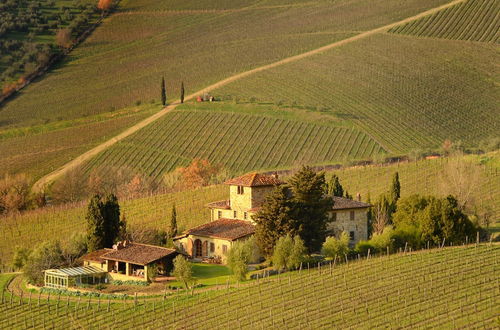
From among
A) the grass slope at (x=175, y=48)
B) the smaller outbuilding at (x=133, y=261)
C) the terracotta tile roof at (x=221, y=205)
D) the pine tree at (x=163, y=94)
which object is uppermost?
the grass slope at (x=175, y=48)

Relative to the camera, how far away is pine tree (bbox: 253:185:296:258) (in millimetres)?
65438

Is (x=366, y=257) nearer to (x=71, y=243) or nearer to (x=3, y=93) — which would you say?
(x=71, y=243)

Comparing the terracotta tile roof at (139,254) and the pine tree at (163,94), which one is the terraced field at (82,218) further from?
the pine tree at (163,94)

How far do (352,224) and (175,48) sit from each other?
285 feet

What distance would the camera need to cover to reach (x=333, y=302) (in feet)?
182

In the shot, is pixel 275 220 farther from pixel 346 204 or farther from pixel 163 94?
pixel 163 94

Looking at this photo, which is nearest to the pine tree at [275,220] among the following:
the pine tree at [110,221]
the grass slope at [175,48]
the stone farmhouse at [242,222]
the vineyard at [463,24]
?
the stone farmhouse at [242,222]

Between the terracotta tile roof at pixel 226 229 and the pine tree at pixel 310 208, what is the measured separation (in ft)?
14.1

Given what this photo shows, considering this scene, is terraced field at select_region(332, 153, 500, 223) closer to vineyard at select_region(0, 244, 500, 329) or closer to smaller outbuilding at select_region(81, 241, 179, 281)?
vineyard at select_region(0, 244, 500, 329)

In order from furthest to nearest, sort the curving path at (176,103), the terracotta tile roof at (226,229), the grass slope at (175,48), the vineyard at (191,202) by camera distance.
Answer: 1. the grass slope at (175,48)
2. the curving path at (176,103)
3. the vineyard at (191,202)
4. the terracotta tile roof at (226,229)

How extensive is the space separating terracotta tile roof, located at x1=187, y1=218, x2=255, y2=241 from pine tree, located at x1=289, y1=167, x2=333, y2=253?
4289 millimetres

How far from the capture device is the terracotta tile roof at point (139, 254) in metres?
64.8

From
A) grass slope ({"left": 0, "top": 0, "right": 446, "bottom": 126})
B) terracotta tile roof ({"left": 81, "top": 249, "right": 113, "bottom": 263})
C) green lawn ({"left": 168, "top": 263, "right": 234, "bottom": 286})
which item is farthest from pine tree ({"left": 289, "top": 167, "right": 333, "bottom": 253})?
grass slope ({"left": 0, "top": 0, "right": 446, "bottom": 126})

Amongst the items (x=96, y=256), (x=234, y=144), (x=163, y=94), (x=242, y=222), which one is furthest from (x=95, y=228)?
(x=163, y=94)
